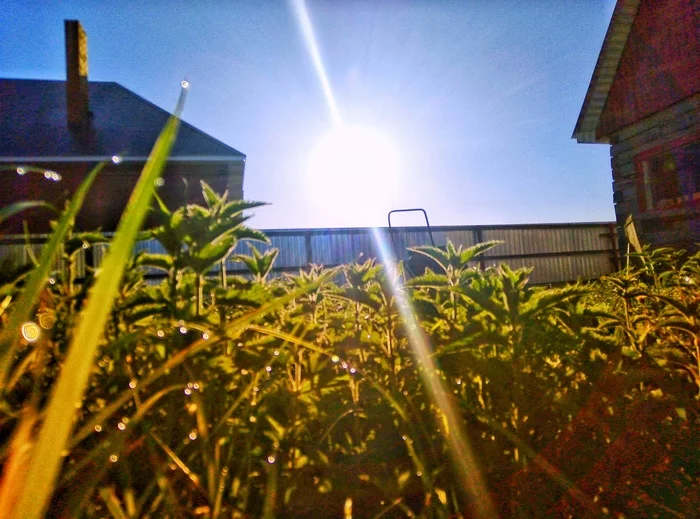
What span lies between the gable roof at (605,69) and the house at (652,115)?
18mm

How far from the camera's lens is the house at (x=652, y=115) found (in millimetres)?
9469

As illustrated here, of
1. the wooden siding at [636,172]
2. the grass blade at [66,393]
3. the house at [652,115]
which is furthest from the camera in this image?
the house at [652,115]

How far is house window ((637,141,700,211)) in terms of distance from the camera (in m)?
9.59

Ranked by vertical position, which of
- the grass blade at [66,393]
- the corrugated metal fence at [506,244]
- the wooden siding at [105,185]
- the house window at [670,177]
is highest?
the wooden siding at [105,185]

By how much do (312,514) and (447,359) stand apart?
20.0 inches

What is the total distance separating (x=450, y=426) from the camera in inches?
45.4

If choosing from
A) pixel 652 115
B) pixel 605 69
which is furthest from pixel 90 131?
pixel 652 115

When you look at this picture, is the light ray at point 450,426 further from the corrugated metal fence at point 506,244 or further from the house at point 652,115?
the corrugated metal fence at point 506,244

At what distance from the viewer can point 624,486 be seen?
1268mm

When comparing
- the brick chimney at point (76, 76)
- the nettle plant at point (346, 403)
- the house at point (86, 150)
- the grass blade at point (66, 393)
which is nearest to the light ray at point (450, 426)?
the nettle plant at point (346, 403)

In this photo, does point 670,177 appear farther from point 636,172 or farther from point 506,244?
point 506,244

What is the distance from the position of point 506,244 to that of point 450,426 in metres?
15.0

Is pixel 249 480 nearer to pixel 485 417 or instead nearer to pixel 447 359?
pixel 485 417

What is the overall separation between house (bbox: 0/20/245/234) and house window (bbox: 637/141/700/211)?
10.2 meters
